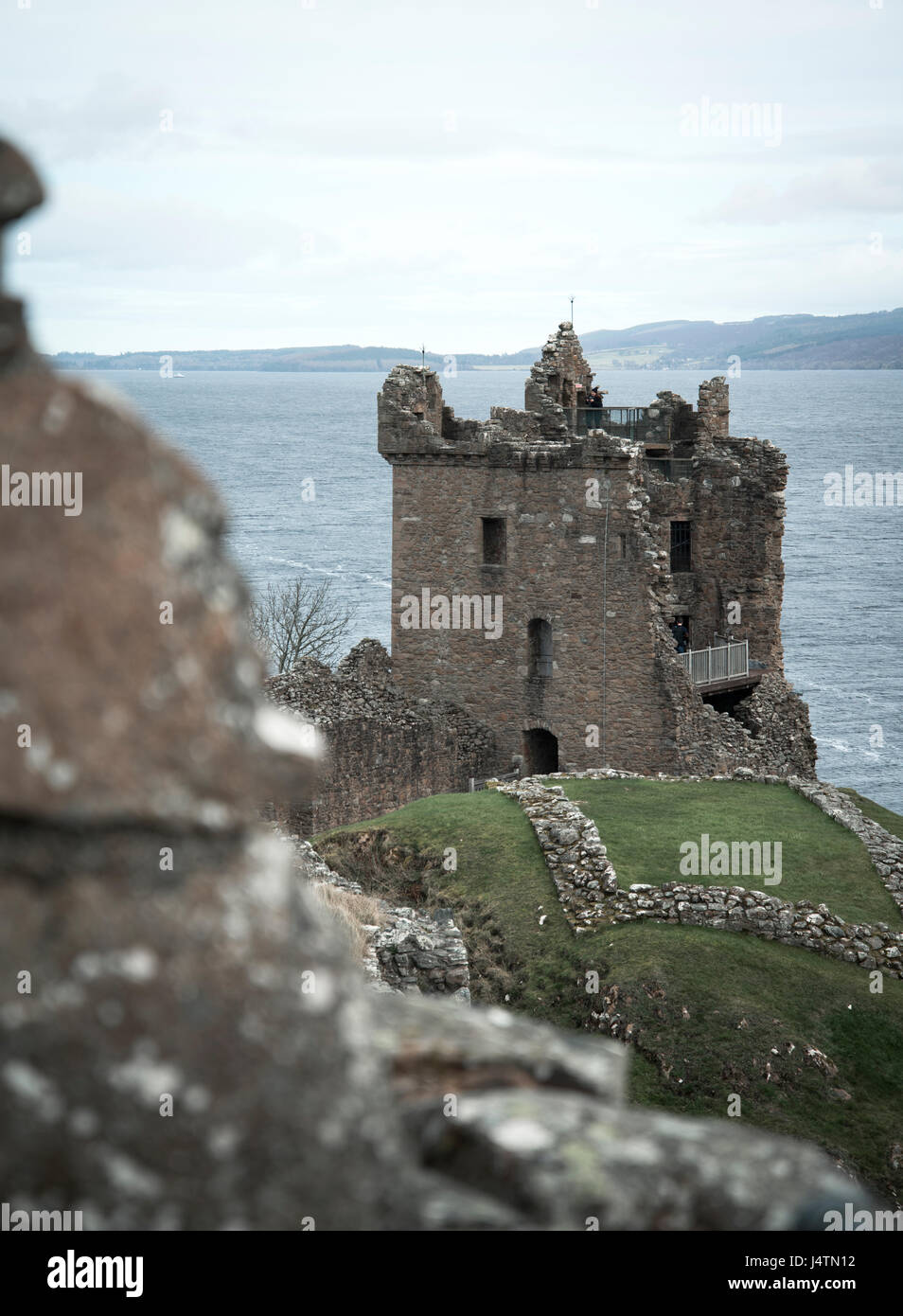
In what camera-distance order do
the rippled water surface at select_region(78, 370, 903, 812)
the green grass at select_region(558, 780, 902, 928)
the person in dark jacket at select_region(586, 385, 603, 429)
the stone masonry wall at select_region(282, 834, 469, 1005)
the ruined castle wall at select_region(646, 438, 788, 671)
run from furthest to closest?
the rippled water surface at select_region(78, 370, 903, 812) → the person in dark jacket at select_region(586, 385, 603, 429) → the ruined castle wall at select_region(646, 438, 788, 671) → the green grass at select_region(558, 780, 902, 928) → the stone masonry wall at select_region(282, 834, 469, 1005)

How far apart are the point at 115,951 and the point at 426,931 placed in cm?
1777

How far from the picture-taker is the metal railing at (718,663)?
40.8 m

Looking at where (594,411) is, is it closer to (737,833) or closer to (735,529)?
(735,529)

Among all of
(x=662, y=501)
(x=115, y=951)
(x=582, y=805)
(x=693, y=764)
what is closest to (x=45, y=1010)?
(x=115, y=951)

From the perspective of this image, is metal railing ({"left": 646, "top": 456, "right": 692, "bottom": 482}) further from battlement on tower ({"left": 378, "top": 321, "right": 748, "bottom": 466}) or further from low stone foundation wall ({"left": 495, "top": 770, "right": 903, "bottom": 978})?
low stone foundation wall ({"left": 495, "top": 770, "right": 903, "bottom": 978})

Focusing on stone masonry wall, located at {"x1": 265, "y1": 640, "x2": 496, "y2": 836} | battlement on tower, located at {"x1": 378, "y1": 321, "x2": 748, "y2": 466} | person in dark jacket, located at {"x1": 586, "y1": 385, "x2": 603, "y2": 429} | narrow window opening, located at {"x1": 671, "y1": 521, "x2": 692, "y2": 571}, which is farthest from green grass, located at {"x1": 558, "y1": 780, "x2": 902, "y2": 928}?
person in dark jacket, located at {"x1": 586, "y1": 385, "x2": 603, "y2": 429}

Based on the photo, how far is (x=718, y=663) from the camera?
→ 41.4 m

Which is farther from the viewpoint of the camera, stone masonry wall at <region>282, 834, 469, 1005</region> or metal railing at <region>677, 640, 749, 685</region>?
metal railing at <region>677, 640, 749, 685</region>

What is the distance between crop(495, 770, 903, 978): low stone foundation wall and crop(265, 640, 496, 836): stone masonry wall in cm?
1015

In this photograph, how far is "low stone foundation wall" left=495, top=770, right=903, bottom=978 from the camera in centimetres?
2172

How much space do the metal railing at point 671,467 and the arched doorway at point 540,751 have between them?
9.69m

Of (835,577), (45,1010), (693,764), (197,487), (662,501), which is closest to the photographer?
(45,1010)
